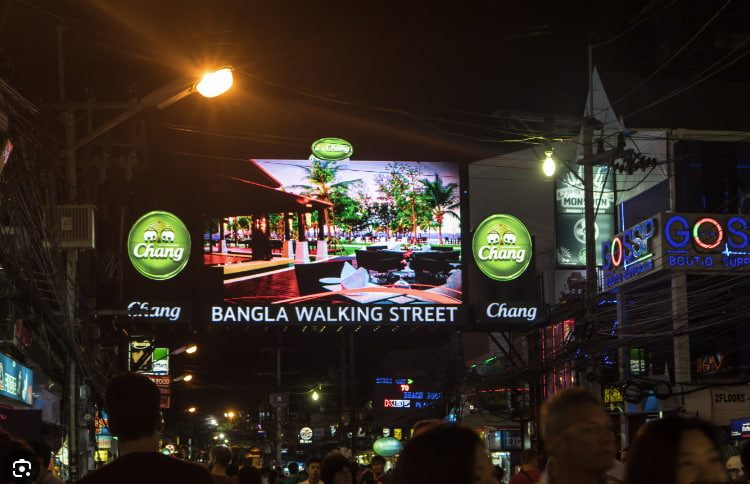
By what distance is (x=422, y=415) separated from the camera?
168 feet

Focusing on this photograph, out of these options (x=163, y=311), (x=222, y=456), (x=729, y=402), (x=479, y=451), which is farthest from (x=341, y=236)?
(x=479, y=451)

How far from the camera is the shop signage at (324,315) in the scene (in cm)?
2789

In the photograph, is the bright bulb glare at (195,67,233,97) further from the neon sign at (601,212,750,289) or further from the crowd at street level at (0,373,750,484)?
the neon sign at (601,212,750,289)

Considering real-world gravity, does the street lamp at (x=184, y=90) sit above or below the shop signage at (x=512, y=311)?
above

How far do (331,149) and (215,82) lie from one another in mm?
18248

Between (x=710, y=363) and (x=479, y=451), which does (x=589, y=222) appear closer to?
(x=710, y=363)

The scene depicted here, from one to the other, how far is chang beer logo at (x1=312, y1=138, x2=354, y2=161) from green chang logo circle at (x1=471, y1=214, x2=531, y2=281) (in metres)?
4.93

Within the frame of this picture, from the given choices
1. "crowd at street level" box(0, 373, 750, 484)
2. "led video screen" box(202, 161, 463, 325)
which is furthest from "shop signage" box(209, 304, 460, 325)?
"crowd at street level" box(0, 373, 750, 484)

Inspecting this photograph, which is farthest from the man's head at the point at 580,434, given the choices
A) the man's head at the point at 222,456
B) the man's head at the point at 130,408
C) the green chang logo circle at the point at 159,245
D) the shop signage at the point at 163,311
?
the green chang logo circle at the point at 159,245

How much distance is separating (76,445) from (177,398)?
4888 cm

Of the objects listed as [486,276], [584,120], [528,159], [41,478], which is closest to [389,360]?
[528,159]

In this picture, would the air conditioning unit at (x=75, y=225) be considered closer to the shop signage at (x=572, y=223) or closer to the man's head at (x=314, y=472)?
the man's head at (x=314, y=472)

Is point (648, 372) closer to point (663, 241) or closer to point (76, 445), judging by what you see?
point (663, 241)

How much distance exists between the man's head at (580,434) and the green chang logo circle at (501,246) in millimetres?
25761
